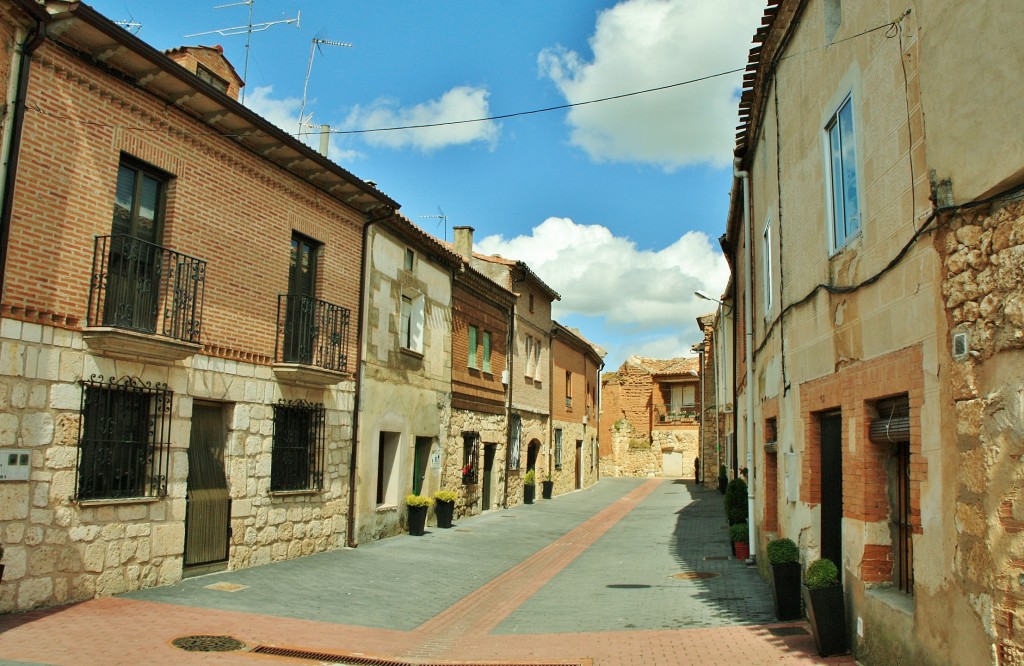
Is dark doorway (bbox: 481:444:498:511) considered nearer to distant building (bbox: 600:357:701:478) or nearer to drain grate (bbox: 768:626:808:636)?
drain grate (bbox: 768:626:808:636)

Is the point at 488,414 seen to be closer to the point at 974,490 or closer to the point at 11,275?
the point at 11,275

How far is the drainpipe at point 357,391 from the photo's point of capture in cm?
1438

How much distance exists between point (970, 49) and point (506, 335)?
64.0 feet

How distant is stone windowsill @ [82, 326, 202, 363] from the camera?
877cm

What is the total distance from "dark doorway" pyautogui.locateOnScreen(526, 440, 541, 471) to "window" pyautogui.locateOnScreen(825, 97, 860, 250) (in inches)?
794

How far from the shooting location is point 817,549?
8367 millimetres

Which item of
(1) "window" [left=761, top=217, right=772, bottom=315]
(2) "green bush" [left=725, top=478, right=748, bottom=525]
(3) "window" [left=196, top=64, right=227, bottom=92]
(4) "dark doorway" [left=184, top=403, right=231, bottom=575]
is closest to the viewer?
(4) "dark doorway" [left=184, top=403, right=231, bottom=575]

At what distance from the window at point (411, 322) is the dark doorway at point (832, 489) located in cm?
1003

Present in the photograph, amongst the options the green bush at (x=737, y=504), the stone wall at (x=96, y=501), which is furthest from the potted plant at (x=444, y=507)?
the green bush at (x=737, y=504)

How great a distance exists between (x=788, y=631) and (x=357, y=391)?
877 centimetres

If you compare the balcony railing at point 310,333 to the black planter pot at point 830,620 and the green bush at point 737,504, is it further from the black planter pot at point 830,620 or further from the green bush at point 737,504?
the black planter pot at point 830,620

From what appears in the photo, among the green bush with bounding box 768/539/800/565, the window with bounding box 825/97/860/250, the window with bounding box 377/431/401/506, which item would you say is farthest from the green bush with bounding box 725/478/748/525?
the window with bounding box 825/97/860/250

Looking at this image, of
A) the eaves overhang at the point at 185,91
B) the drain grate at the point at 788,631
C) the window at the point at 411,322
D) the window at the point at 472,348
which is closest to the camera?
the drain grate at the point at 788,631

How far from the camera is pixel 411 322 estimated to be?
17.5m
